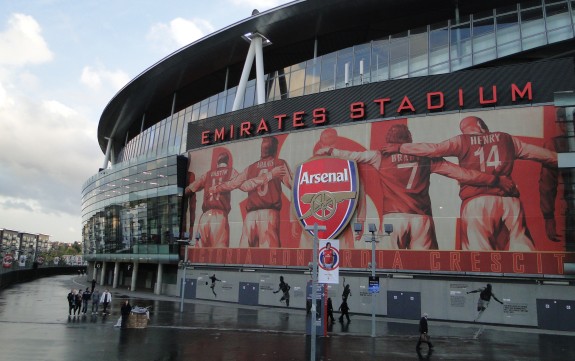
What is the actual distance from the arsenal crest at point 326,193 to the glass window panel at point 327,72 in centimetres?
986

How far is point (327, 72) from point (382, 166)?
567 inches

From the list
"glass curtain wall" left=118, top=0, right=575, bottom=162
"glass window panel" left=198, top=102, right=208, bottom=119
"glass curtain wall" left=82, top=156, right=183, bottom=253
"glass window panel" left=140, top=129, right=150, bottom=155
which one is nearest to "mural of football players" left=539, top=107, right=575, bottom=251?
"glass curtain wall" left=118, top=0, right=575, bottom=162

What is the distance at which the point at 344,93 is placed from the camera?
3856 centimetres

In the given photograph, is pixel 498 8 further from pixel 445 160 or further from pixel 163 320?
pixel 163 320

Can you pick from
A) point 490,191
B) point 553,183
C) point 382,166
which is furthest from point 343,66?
point 553,183

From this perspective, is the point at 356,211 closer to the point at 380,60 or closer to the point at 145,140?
the point at 380,60

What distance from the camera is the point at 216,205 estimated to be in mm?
44219

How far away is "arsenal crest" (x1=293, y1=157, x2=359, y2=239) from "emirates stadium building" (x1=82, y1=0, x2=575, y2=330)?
0.51 feet

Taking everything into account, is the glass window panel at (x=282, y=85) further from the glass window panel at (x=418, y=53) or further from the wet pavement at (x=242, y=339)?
the wet pavement at (x=242, y=339)

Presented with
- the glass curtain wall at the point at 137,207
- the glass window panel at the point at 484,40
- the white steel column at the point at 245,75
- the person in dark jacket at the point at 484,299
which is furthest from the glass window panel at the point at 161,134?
the person in dark jacket at the point at 484,299

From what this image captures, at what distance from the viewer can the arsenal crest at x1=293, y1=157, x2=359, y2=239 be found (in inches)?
1422

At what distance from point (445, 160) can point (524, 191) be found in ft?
19.0

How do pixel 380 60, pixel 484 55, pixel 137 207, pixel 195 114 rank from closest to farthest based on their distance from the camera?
pixel 484 55 < pixel 380 60 < pixel 137 207 < pixel 195 114

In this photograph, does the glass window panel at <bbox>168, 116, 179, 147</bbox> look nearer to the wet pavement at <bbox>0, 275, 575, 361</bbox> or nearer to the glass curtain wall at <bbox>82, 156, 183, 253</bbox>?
the glass curtain wall at <bbox>82, 156, 183, 253</bbox>
